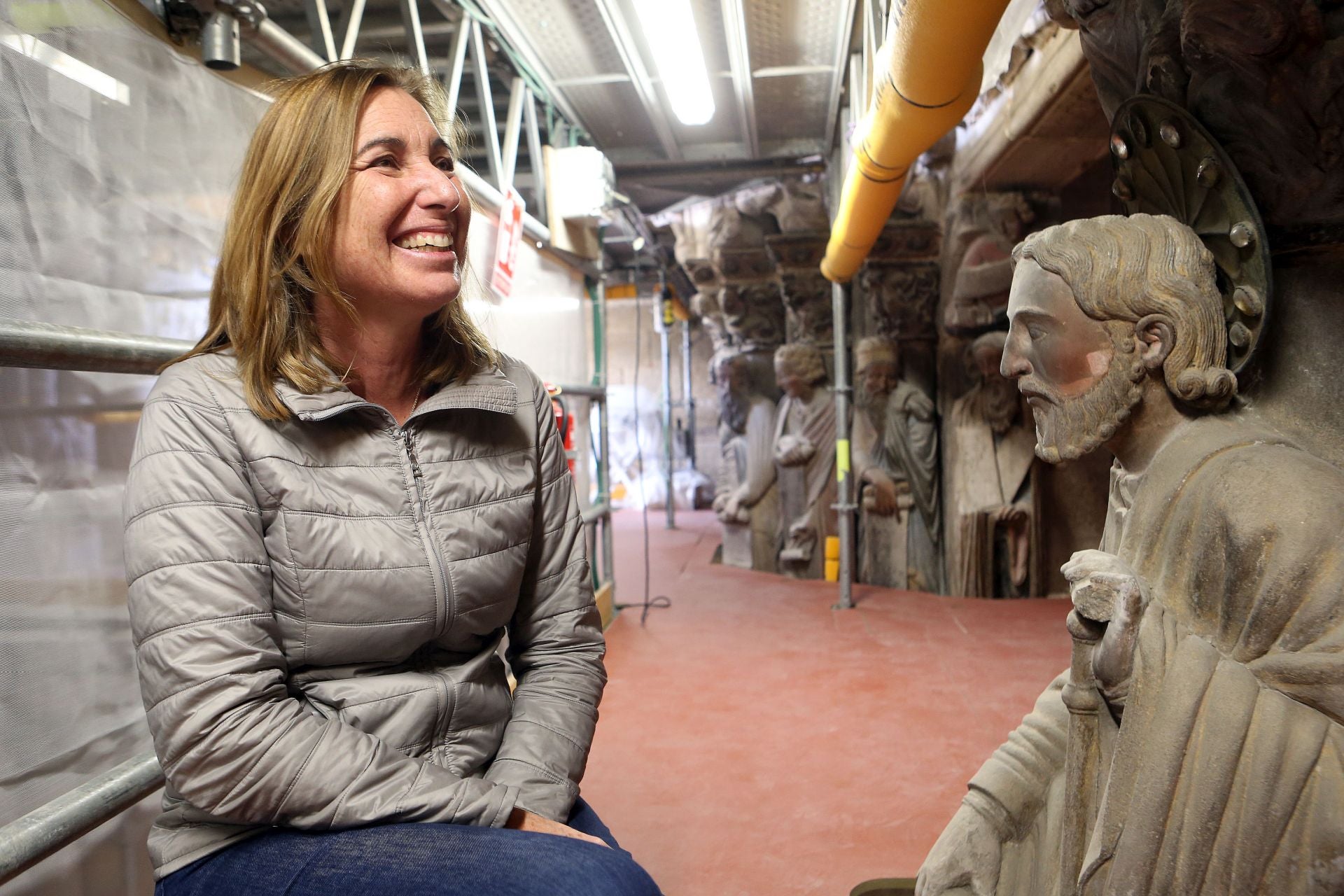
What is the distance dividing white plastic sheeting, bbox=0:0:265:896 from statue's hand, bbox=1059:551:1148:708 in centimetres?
148

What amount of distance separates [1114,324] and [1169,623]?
43cm

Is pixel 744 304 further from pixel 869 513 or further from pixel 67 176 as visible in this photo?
pixel 67 176

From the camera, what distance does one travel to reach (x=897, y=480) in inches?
229

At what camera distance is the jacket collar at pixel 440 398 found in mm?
1127

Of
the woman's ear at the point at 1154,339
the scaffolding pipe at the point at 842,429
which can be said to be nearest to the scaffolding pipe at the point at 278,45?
the woman's ear at the point at 1154,339

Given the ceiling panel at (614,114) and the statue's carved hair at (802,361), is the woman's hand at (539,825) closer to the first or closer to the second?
the ceiling panel at (614,114)

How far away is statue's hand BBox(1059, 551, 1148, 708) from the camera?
111 centimetres

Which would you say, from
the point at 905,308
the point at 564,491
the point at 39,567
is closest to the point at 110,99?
the point at 39,567

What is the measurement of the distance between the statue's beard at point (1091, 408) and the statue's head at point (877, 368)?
4.57 metres

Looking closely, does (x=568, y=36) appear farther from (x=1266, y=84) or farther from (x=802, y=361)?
(x=802, y=361)

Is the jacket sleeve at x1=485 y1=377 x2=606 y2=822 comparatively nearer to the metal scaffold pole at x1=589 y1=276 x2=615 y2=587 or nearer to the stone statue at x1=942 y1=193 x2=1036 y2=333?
the metal scaffold pole at x1=589 y1=276 x2=615 y2=587

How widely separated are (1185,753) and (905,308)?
199 inches

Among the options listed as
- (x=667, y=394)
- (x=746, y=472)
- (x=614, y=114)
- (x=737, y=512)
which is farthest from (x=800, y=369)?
(x=667, y=394)

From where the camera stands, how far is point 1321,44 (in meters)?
1.09
